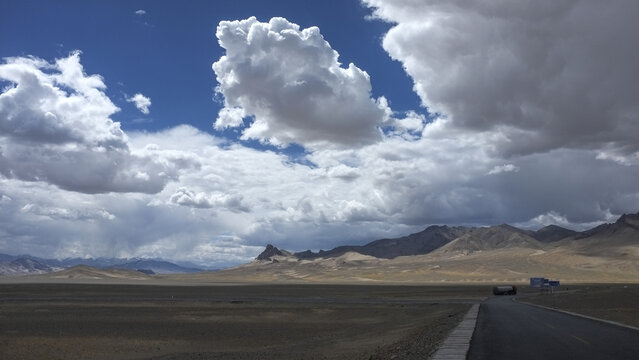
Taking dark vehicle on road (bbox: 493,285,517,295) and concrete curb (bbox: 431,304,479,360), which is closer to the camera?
concrete curb (bbox: 431,304,479,360)

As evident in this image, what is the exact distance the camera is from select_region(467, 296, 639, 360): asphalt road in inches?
779

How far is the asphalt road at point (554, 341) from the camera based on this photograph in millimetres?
19781

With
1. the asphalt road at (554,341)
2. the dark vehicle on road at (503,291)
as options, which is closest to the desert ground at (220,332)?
the asphalt road at (554,341)

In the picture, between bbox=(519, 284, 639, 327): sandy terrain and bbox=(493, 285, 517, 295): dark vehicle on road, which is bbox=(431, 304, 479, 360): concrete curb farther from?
bbox=(493, 285, 517, 295): dark vehicle on road

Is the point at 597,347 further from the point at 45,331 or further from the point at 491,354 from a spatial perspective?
the point at 45,331

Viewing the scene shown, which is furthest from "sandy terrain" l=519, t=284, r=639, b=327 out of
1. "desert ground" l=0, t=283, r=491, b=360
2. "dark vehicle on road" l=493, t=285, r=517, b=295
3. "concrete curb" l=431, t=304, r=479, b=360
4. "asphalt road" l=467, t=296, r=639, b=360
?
"dark vehicle on road" l=493, t=285, r=517, b=295

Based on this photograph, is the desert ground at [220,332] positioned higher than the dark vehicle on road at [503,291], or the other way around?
the dark vehicle on road at [503,291]

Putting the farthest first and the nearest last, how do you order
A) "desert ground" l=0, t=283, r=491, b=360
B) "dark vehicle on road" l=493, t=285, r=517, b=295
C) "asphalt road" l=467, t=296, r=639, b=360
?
"dark vehicle on road" l=493, t=285, r=517, b=295, "desert ground" l=0, t=283, r=491, b=360, "asphalt road" l=467, t=296, r=639, b=360

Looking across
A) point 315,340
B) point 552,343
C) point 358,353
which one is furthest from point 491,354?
point 315,340

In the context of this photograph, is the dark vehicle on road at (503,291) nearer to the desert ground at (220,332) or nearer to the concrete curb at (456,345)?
the desert ground at (220,332)

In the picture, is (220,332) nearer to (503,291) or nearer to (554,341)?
(554,341)

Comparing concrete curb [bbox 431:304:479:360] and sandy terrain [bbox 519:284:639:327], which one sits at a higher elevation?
concrete curb [bbox 431:304:479:360]

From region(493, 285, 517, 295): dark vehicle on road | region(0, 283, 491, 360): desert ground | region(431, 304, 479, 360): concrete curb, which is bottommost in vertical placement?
region(0, 283, 491, 360): desert ground

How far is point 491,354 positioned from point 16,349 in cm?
2704
